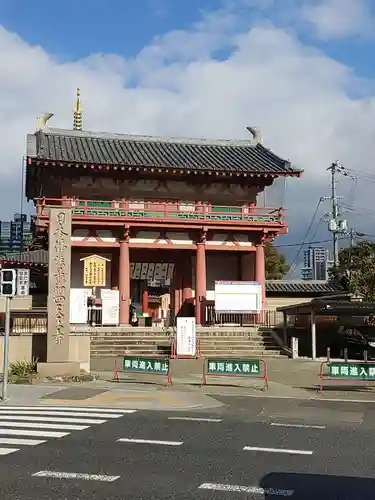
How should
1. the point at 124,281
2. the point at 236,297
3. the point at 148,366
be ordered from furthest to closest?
the point at 124,281
the point at 236,297
the point at 148,366

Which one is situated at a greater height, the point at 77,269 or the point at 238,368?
the point at 77,269

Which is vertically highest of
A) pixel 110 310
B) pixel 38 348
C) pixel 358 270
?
pixel 358 270

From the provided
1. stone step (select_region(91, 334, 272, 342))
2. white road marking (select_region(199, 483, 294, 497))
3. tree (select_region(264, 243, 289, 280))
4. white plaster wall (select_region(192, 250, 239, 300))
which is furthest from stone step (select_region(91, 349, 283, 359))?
tree (select_region(264, 243, 289, 280))

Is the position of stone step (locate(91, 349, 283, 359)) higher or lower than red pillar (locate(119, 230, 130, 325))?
lower

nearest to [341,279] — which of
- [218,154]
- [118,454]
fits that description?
[218,154]

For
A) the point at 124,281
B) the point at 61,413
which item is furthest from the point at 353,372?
the point at 124,281

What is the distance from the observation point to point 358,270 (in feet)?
117

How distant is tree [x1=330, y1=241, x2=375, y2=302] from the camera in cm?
3195

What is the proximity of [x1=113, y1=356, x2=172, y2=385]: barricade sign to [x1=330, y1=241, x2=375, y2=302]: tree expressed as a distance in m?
17.2

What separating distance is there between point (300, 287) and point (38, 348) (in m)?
23.3

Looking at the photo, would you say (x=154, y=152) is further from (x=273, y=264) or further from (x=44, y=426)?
(x=44, y=426)

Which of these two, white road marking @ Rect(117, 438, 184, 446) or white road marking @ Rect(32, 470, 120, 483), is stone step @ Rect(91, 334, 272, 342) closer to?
white road marking @ Rect(117, 438, 184, 446)

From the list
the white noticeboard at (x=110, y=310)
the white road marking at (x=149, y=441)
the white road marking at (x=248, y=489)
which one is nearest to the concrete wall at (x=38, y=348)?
the white noticeboard at (x=110, y=310)

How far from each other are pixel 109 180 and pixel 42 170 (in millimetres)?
3752
